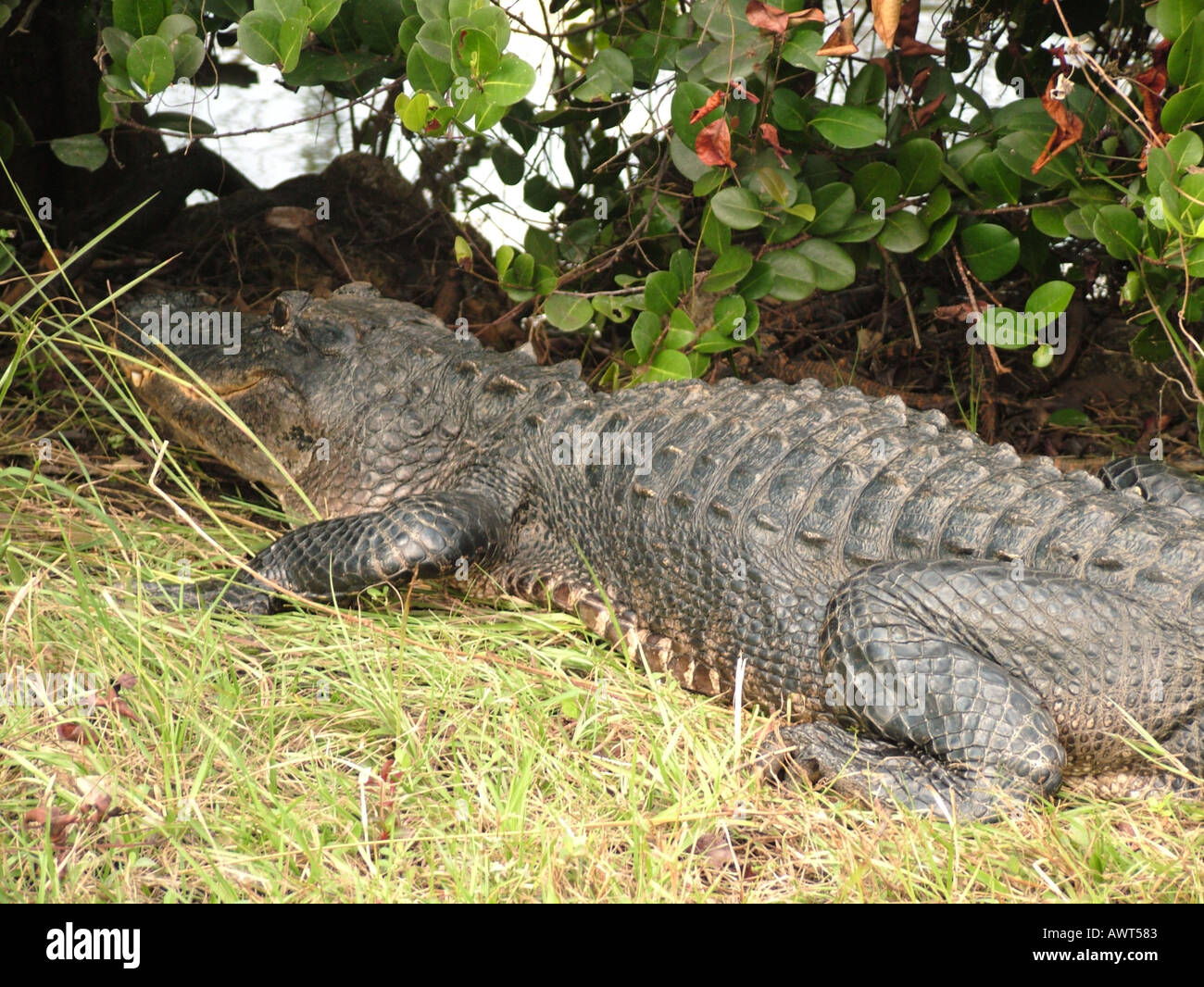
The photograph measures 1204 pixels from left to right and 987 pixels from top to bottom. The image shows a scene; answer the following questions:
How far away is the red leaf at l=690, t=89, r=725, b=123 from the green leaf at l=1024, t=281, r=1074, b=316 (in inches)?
50.0

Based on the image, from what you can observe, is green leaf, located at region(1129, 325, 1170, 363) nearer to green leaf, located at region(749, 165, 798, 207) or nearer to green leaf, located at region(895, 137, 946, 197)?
green leaf, located at region(895, 137, 946, 197)

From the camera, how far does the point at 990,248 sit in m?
3.95

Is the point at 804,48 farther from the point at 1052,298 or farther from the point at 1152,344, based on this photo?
the point at 1152,344

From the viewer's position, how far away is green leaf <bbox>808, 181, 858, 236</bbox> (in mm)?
3770

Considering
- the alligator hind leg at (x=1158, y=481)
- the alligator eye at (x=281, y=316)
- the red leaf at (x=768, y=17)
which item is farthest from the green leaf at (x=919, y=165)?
the alligator eye at (x=281, y=316)

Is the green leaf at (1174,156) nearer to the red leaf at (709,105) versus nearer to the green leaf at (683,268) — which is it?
the red leaf at (709,105)

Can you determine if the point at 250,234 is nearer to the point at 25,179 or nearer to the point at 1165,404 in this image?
the point at 25,179

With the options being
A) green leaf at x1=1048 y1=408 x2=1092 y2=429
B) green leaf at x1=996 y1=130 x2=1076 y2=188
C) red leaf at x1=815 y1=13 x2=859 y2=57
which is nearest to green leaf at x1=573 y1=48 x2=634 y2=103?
red leaf at x1=815 y1=13 x2=859 y2=57

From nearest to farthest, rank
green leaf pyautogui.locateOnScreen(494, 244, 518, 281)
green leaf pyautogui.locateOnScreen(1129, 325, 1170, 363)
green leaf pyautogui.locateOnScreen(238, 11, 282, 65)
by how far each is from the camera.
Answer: green leaf pyautogui.locateOnScreen(238, 11, 282, 65)
green leaf pyautogui.locateOnScreen(1129, 325, 1170, 363)
green leaf pyautogui.locateOnScreen(494, 244, 518, 281)

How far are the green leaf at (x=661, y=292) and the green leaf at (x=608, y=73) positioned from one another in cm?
63

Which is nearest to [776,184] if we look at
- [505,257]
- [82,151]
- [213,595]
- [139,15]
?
[505,257]

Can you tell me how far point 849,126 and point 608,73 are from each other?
79 centimetres

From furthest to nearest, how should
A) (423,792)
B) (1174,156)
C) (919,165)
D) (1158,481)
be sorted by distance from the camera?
(919,165), (1158,481), (1174,156), (423,792)
